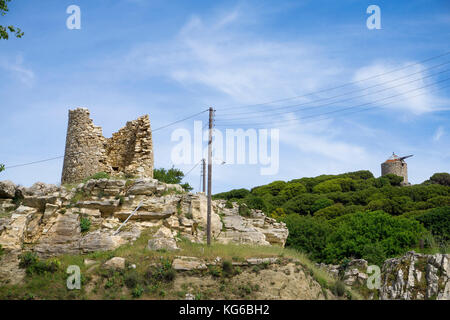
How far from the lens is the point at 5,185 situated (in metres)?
25.5

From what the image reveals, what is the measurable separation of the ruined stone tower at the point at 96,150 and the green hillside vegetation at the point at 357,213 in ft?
24.9

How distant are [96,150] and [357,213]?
87.6 feet

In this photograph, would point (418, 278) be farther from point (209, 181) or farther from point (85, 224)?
point (85, 224)

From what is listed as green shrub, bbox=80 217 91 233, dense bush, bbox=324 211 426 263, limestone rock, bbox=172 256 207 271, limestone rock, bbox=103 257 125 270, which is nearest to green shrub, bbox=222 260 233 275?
limestone rock, bbox=172 256 207 271

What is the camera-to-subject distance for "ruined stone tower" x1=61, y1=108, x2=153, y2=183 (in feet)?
92.9

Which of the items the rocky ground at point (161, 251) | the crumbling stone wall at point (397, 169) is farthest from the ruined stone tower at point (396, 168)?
the rocky ground at point (161, 251)

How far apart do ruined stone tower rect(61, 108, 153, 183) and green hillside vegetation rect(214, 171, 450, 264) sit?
758 centimetres

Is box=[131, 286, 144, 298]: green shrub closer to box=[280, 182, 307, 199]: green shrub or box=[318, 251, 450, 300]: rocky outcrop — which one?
box=[318, 251, 450, 300]: rocky outcrop

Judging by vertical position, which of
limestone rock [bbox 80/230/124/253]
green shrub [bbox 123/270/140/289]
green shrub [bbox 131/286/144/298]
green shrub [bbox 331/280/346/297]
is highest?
limestone rock [bbox 80/230/124/253]

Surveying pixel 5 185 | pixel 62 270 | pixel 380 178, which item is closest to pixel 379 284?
pixel 62 270

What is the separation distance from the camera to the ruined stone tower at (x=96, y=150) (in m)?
28.3

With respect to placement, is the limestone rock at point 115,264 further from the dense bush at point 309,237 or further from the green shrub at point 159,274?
the dense bush at point 309,237

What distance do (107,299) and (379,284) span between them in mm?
16200

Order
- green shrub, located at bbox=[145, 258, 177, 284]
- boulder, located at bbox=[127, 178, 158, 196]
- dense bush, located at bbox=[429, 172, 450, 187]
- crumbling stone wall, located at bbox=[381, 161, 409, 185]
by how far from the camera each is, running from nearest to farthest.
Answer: green shrub, located at bbox=[145, 258, 177, 284] < boulder, located at bbox=[127, 178, 158, 196] < dense bush, located at bbox=[429, 172, 450, 187] < crumbling stone wall, located at bbox=[381, 161, 409, 185]
